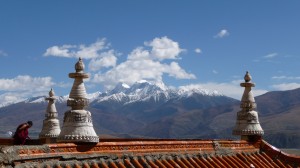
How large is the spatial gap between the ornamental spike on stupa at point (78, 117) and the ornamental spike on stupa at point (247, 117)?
6433 mm

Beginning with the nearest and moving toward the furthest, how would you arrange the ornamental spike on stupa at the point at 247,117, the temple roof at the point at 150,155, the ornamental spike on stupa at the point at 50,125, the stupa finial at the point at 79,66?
the temple roof at the point at 150,155 < the stupa finial at the point at 79,66 < the ornamental spike on stupa at the point at 247,117 < the ornamental spike on stupa at the point at 50,125

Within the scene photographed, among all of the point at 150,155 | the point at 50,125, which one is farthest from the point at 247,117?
the point at 50,125

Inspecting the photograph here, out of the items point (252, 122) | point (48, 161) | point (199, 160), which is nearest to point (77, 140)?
point (48, 161)

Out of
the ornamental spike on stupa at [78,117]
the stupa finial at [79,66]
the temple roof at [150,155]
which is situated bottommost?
the temple roof at [150,155]

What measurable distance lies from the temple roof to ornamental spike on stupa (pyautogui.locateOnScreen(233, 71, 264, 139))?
0.38 metres

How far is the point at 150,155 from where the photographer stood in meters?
12.5

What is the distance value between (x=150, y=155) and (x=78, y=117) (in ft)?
6.77

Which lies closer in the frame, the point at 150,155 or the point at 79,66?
the point at 79,66

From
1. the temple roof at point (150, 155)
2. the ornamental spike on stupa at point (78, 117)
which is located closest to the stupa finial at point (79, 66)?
the ornamental spike on stupa at point (78, 117)

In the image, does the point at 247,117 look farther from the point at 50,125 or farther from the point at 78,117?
the point at 50,125

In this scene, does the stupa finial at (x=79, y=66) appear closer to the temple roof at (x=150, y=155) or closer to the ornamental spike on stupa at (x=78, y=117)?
the ornamental spike on stupa at (x=78, y=117)

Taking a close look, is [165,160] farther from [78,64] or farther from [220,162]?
[78,64]

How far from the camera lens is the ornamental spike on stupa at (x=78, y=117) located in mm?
11336

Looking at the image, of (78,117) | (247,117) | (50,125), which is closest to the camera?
(78,117)
